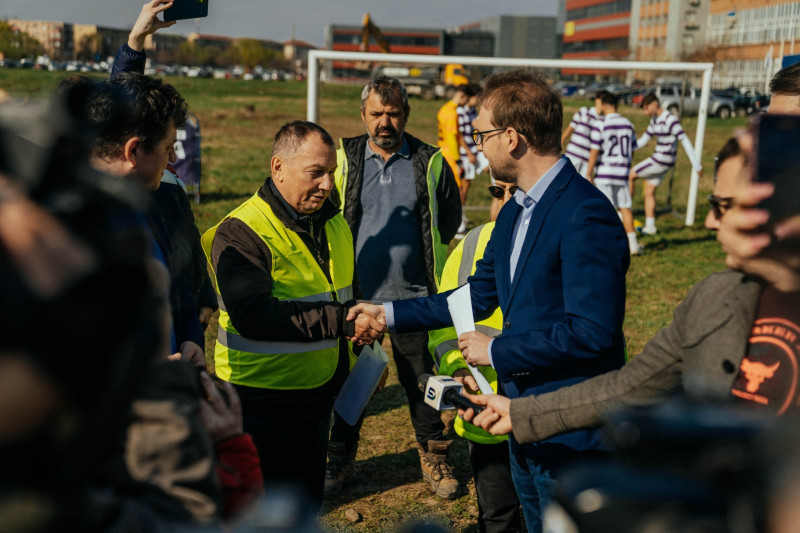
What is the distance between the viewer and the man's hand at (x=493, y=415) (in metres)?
2.20

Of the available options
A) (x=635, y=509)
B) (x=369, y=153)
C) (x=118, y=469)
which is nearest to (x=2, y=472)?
(x=118, y=469)

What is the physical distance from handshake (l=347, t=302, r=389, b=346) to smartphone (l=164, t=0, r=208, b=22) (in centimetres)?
172

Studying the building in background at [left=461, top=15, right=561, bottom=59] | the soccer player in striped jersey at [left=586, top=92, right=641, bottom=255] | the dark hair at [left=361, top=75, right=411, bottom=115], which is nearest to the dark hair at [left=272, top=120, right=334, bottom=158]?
the dark hair at [left=361, top=75, right=411, bottom=115]

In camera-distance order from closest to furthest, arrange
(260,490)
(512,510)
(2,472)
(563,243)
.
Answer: (2,472) < (260,490) < (563,243) < (512,510)

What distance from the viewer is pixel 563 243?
7.54ft

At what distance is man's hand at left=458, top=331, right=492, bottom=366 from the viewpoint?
8.06ft

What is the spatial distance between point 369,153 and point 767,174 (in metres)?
3.50

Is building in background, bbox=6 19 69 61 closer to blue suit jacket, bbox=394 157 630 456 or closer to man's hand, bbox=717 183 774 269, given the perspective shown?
blue suit jacket, bbox=394 157 630 456

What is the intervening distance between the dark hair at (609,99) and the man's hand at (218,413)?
30.4ft

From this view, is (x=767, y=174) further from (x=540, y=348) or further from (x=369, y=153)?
(x=369, y=153)

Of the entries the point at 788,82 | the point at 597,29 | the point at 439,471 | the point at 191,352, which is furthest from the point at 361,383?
the point at 597,29

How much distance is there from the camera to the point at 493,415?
7.33 feet

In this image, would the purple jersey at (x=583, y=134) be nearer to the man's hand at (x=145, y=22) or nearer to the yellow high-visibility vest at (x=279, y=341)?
the man's hand at (x=145, y=22)

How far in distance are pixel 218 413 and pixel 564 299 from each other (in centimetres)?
126
